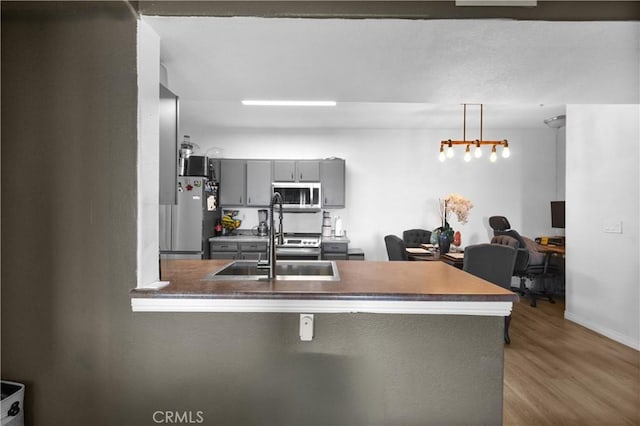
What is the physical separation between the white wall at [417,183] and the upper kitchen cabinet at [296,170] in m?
0.41

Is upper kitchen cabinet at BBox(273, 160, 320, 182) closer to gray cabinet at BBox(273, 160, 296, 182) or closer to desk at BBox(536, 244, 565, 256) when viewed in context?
gray cabinet at BBox(273, 160, 296, 182)

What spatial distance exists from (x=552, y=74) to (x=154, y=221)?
249cm

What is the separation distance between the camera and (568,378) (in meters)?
2.66

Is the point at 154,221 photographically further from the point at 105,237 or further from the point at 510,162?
the point at 510,162

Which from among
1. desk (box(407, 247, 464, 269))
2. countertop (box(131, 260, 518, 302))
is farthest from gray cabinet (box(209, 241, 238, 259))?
countertop (box(131, 260, 518, 302))

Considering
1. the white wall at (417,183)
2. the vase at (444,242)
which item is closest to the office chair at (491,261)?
the vase at (444,242)

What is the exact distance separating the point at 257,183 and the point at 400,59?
359 centimetres

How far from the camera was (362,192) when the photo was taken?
18.6 ft

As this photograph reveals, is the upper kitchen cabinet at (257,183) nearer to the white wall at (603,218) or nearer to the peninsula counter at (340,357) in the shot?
the peninsula counter at (340,357)

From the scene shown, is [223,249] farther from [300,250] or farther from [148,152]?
[148,152]

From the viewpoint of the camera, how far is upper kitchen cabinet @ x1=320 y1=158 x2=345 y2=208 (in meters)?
5.30

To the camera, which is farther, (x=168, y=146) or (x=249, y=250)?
(x=249, y=250)

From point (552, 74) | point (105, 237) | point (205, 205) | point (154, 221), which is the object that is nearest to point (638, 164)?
point (552, 74)

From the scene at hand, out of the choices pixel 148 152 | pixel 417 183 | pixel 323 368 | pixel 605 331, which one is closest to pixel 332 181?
pixel 417 183
